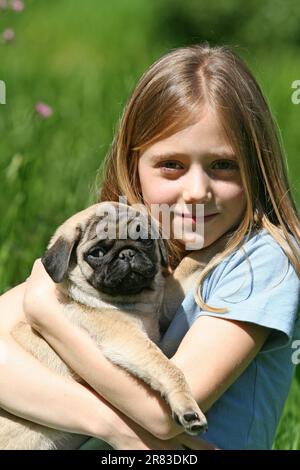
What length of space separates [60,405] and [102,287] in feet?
1.40

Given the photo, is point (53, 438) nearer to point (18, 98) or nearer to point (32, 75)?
point (18, 98)

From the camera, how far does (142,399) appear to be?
10.0 feet

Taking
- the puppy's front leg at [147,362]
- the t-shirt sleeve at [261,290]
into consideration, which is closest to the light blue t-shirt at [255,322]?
the t-shirt sleeve at [261,290]

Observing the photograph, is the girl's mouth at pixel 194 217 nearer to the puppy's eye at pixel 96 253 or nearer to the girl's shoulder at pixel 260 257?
the girl's shoulder at pixel 260 257

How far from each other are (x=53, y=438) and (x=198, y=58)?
4.88ft

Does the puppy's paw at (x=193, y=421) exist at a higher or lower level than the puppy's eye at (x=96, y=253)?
lower

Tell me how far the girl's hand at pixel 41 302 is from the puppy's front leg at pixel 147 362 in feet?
0.57

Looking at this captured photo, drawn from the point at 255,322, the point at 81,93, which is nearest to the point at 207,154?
the point at 255,322

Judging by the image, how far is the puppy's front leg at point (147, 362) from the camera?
9.66 feet

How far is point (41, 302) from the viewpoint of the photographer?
329 centimetres

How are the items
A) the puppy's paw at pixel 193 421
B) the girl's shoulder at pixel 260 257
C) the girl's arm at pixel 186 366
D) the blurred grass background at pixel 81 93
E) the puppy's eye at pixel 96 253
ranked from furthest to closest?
1. the blurred grass background at pixel 81 93
2. the puppy's eye at pixel 96 253
3. the girl's shoulder at pixel 260 257
4. the girl's arm at pixel 186 366
5. the puppy's paw at pixel 193 421

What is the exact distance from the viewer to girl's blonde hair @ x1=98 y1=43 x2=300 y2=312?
11.0 ft

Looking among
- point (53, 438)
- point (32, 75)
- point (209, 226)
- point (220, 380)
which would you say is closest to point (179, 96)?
point (209, 226)

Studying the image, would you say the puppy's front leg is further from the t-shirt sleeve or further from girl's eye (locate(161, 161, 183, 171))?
girl's eye (locate(161, 161, 183, 171))
